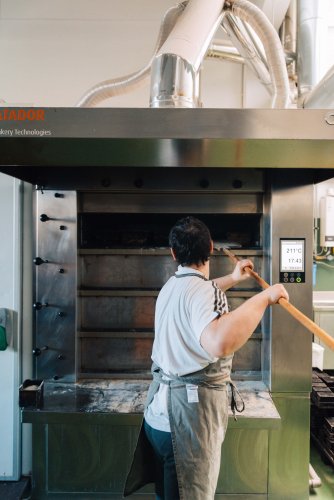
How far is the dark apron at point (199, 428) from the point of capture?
1430mm

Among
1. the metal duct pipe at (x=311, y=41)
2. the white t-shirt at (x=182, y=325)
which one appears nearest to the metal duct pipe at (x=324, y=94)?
the metal duct pipe at (x=311, y=41)

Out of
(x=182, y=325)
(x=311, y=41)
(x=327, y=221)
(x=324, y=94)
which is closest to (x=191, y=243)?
(x=182, y=325)

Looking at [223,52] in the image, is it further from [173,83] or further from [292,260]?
[292,260]

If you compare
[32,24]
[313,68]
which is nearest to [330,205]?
[313,68]

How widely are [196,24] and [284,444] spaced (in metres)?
2.16

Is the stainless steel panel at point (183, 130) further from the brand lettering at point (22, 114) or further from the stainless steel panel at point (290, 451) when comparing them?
the stainless steel panel at point (290, 451)

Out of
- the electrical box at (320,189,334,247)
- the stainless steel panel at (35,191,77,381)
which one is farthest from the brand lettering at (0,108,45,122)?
the electrical box at (320,189,334,247)

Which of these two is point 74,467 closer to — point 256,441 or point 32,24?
point 256,441

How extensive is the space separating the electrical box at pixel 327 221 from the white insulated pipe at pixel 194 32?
7.35 feet

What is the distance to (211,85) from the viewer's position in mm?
2596

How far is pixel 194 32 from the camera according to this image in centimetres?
171

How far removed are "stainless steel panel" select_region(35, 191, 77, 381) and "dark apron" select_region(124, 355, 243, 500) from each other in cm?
96

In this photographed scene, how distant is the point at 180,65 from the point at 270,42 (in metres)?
0.61

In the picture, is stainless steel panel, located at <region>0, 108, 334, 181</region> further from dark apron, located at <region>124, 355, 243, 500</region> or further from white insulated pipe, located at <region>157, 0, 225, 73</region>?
Answer: dark apron, located at <region>124, 355, 243, 500</region>
